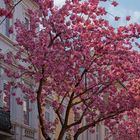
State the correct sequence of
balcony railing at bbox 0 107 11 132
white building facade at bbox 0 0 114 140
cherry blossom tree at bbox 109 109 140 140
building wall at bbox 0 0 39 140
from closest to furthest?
balcony railing at bbox 0 107 11 132 → white building facade at bbox 0 0 114 140 → building wall at bbox 0 0 39 140 → cherry blossom tree at bbox 109 109 140 140

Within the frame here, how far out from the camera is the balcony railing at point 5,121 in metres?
23.1

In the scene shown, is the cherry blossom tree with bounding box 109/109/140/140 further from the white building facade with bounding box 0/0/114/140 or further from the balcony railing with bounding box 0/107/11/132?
the balcony railing with bounding box 0/107/11/132

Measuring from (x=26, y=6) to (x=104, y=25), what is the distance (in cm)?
1025

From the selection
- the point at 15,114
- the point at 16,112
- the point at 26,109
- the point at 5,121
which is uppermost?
the point at 26,109

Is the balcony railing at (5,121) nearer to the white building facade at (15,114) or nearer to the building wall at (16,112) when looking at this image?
the white building facade at (15,114)

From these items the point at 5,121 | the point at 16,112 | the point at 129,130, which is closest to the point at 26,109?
the point at 16,112

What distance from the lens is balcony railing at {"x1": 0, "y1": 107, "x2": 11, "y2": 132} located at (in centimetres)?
2310

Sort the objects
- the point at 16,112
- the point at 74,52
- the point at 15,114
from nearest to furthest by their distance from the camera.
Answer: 1. the point at 74,52
2. the point at 15,114
3. the point at 16,112

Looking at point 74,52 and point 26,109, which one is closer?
point 74,52

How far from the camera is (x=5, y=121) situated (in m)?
23.5

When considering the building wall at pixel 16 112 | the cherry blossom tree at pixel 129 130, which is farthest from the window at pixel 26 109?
the cherry blossom tree at pixel 129 130

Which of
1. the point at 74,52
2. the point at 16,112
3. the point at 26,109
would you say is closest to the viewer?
the point at 74,52

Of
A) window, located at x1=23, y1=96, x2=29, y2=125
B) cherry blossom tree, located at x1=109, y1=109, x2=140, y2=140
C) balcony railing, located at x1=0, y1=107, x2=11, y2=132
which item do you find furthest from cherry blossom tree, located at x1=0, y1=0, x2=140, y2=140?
cherry blossom tree, located at x1=109, y1=109, x2=140, y2=140

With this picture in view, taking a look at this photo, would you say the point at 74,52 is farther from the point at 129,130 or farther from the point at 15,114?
the point at 129,130
